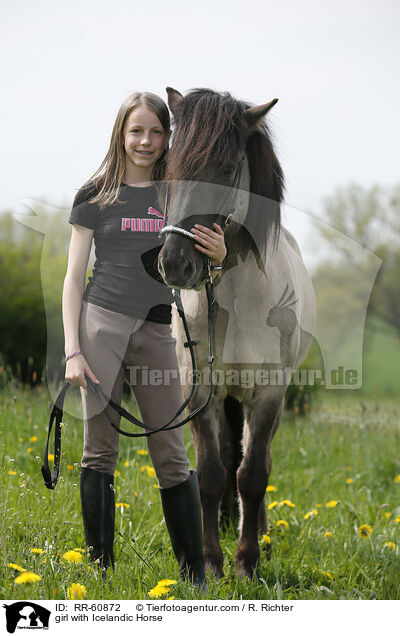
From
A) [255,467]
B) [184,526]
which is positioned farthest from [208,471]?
[184,526]

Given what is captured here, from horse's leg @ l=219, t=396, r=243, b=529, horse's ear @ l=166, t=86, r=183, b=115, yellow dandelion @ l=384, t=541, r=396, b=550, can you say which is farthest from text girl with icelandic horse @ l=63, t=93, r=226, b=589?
yellow dandelion @ l=384, t=541, r=396, b=550

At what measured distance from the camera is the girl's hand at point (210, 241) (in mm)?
2186

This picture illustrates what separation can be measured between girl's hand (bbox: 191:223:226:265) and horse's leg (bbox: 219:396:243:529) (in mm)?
1380

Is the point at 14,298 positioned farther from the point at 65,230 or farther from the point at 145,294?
the point at 145,294

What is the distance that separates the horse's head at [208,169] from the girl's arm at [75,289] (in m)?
0.40

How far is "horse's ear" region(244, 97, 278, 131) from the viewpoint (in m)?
2.45

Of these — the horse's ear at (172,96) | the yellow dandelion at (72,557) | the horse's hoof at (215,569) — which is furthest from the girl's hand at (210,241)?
the horse's hoof at (215,569)

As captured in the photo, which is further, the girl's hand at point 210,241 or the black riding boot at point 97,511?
the black riding boot at point 97,511

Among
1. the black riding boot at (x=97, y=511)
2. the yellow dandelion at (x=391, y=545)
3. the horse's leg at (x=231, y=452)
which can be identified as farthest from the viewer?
the horse's leg at (x=231, y=452)

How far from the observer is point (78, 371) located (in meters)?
2.25

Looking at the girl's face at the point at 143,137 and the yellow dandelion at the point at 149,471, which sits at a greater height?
the girl's face at the point at 143,137

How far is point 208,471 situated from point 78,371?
38.5 inches
